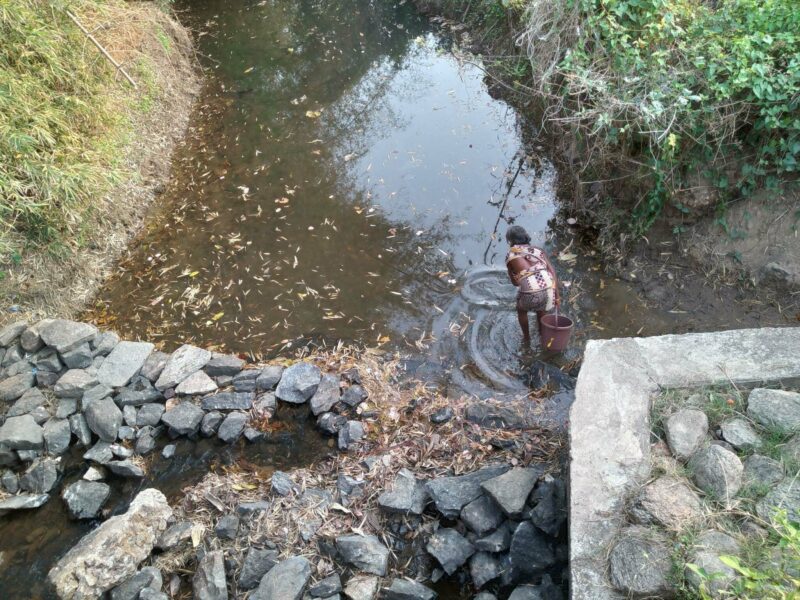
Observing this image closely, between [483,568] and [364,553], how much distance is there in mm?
743

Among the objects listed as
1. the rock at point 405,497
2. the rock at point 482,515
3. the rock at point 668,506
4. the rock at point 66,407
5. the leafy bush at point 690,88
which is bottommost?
the rock at point 66,407

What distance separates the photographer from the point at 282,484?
4.12 m

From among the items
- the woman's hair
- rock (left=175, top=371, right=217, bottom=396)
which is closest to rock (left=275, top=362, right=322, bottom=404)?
rock (left=175, top=371, right=217, bottom=396)

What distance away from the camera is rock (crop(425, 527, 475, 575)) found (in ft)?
11.6

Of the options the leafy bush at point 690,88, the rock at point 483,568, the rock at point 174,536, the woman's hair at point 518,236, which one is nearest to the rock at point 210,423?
the rock at point 174,536

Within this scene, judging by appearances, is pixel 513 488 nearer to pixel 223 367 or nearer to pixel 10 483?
pixel 223 367

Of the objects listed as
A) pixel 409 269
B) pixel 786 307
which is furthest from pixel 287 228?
pixel 786 307

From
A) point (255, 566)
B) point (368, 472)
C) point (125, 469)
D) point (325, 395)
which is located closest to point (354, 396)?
point (325, 395)

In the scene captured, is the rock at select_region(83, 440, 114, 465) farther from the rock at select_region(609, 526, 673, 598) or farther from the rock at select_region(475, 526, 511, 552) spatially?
the rock at select_region(609, 526, 673, 598)

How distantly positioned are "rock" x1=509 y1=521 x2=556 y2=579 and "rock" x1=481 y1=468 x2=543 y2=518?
0.38ft

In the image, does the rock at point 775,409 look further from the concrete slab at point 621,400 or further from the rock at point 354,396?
the rock at point 354,396

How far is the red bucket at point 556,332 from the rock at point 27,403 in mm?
4384

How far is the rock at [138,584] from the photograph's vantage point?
3570 mm

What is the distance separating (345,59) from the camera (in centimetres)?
1030
